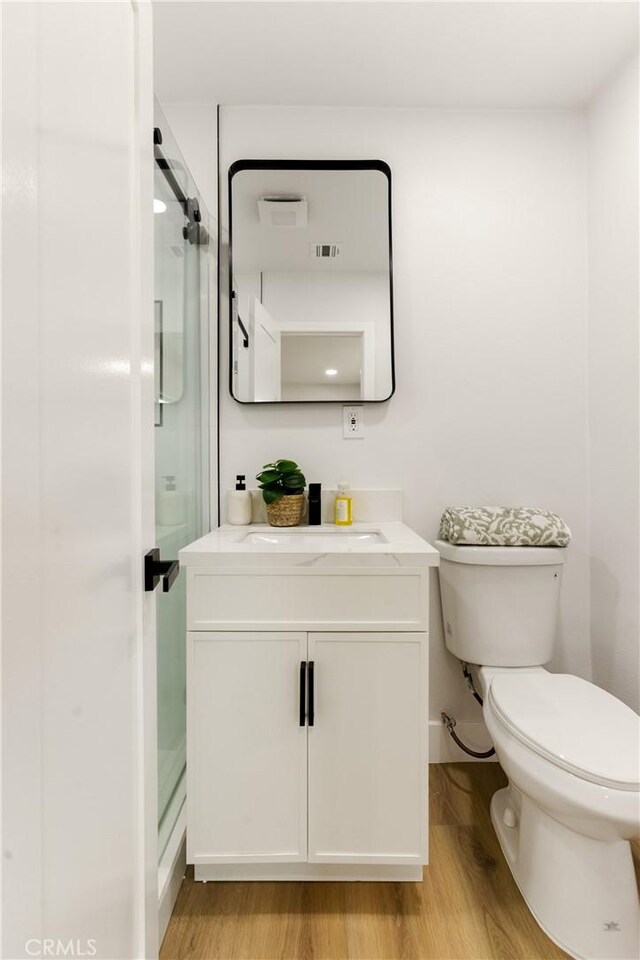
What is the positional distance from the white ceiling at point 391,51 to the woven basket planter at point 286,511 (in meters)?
1.36

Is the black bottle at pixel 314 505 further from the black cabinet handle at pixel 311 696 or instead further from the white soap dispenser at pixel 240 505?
the black cabinet handle at pixel 311 696

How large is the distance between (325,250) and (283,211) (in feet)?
0.64

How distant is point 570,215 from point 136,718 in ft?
6.69

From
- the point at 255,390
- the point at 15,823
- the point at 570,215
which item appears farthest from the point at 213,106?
the point at 15,823

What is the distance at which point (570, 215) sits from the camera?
1779 mm

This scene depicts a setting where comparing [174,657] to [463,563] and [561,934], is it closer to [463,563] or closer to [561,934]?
[463,563]

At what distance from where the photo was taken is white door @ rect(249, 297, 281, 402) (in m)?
1.73

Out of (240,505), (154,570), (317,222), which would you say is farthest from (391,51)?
(154,570)

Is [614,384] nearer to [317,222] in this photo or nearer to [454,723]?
[317,222]

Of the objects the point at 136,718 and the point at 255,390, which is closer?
the point at 136,718

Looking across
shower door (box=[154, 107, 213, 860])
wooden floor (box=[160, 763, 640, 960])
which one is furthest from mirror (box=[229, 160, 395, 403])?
wooden floor (box=[160, 763, 640, 960])

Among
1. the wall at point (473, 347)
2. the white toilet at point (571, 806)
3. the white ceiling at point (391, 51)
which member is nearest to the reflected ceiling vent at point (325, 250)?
the wall at point (473, 347)

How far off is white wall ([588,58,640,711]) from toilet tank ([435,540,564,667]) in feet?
0.74

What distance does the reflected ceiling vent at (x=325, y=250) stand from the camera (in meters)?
1.73
